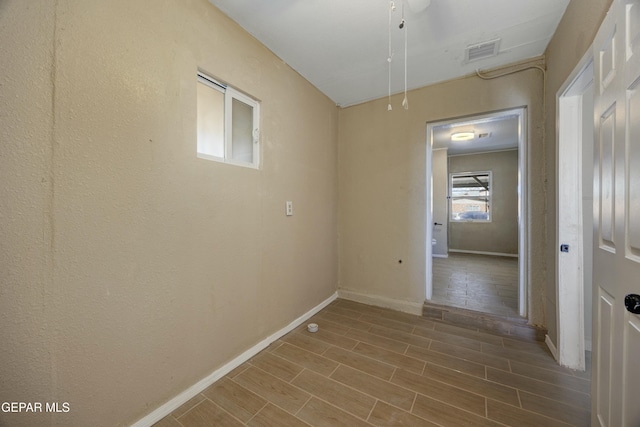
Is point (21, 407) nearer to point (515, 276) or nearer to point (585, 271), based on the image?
point (585, 271)

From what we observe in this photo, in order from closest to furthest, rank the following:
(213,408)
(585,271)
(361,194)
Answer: (213,408) < (585,271) < (361,194)

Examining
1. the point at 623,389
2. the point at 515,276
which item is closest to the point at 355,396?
the point at 623,389

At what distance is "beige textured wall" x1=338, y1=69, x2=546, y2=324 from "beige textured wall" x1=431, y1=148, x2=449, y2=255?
344 cm

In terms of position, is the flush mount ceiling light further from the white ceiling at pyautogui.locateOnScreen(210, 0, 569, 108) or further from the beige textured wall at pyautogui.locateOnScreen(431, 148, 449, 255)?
the white ceiling at pyautogui.locateOnScreen(210, 0, 569, 108)

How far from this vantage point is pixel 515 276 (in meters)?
3.78

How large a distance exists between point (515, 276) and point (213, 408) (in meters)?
4.67

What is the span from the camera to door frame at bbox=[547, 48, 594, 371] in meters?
1.66

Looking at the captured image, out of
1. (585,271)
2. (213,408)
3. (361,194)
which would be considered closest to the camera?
(213,408)

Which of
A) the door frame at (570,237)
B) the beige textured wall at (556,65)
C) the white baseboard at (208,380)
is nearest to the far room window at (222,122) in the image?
the white baseboard at (208,380)

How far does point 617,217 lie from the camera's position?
0.89 m

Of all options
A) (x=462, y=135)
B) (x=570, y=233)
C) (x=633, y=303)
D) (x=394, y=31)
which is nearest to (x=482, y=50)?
(x=394, y=31)

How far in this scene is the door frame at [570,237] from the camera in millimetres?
1659

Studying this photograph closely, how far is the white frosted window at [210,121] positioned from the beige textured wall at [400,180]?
1.78 metres

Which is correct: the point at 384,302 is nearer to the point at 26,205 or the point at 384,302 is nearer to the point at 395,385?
the point at 395,385
